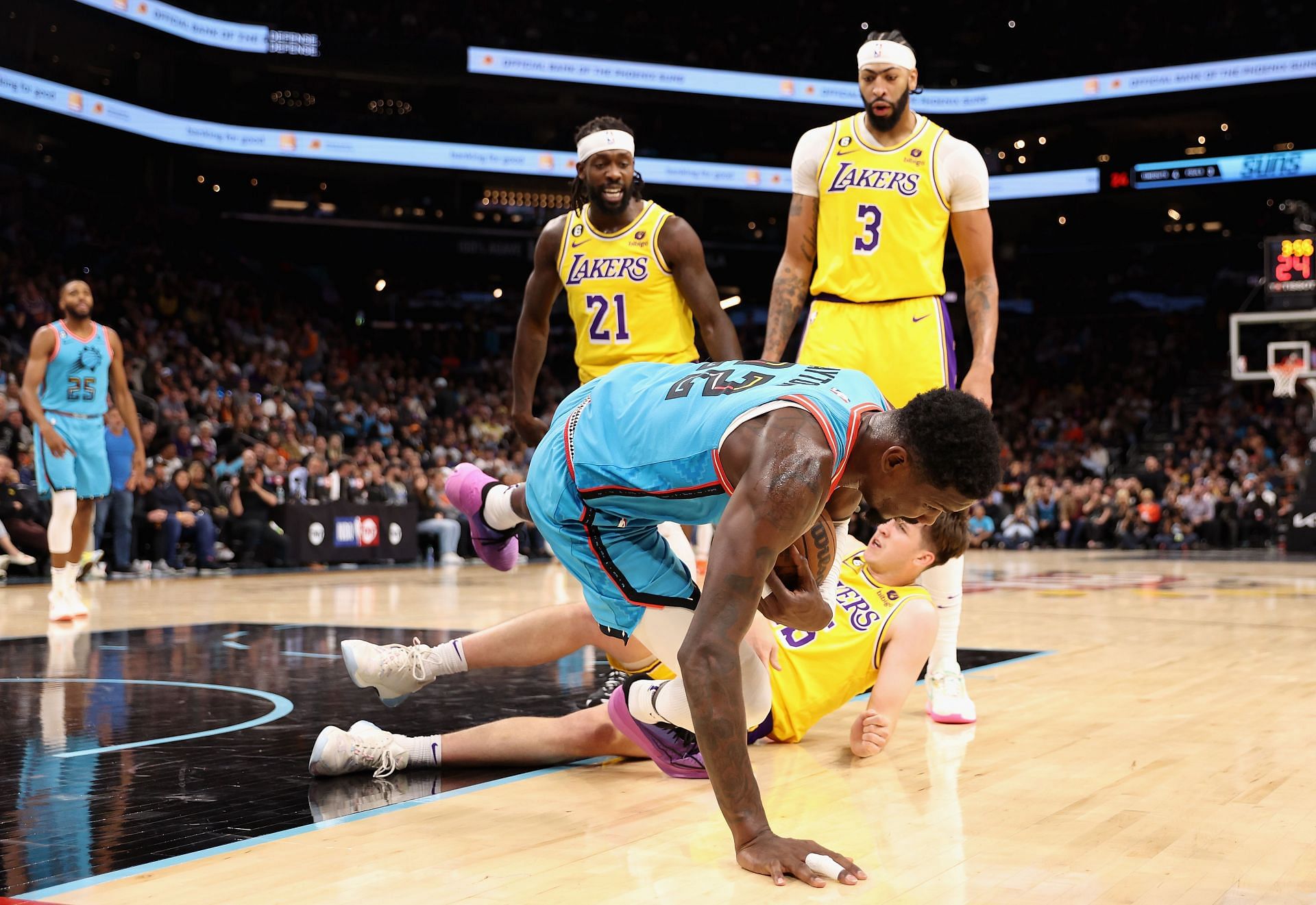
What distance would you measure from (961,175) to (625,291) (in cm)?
155

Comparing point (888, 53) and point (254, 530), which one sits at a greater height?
point (888, 53)

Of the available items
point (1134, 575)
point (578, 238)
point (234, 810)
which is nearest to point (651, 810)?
point (234, 810)

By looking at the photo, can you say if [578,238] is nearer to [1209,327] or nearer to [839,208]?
[839,208]

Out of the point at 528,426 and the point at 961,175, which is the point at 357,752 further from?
the point at 961,175

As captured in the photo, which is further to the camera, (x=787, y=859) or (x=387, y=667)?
(x=387, y=667)

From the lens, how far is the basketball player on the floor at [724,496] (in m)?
2.53

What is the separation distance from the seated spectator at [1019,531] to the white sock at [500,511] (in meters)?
18.6

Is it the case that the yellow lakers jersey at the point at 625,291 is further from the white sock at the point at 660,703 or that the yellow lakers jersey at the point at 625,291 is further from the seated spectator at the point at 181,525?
the seated spectator at the point at 181,525

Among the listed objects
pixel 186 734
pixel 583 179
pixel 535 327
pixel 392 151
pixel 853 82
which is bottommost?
pixel 186 734

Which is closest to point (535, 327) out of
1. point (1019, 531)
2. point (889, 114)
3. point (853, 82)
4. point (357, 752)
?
point (889, 114)

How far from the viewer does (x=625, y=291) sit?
18.6ft

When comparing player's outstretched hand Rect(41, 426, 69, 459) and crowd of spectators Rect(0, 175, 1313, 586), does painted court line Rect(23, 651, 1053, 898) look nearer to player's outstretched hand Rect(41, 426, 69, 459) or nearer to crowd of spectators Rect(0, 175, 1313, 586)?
player's outstretched hand Rect(41, 426, 69, 459)

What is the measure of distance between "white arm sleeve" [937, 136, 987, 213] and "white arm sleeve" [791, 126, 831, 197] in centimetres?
44

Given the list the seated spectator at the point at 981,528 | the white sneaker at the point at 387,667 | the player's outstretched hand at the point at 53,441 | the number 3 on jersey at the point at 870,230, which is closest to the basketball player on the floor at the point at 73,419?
the player's outstretched hand at the point at 53,441
